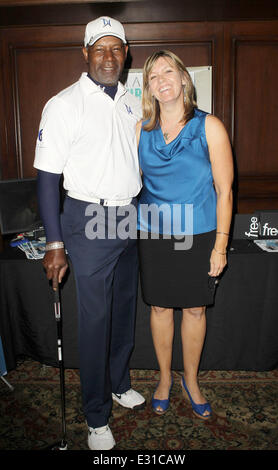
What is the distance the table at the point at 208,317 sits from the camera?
2324mm

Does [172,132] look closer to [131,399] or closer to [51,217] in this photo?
[51,217]

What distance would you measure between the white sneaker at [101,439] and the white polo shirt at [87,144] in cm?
114

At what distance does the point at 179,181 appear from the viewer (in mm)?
1843

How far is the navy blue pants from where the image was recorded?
72.6 inches

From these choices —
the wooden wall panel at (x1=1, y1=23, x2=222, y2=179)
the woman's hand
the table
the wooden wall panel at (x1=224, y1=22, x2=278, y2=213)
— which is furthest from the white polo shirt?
the wooden wall panel at (x1=224, y1=22, x2=278, y2=213)

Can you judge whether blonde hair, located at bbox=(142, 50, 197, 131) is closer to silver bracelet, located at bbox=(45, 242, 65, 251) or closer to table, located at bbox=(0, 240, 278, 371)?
silver bracelet, located at bbox=(45, 242, 65, 251)

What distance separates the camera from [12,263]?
2.34 meters

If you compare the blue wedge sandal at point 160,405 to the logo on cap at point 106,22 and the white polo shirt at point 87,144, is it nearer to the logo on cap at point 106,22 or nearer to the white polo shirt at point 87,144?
the white polo shirt at point 87,144

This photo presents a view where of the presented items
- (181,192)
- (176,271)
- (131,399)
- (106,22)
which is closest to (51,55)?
(106,22)

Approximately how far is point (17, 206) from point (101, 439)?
148 cm

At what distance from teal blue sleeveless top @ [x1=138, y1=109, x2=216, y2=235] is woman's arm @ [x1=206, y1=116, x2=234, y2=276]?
4 centimetres

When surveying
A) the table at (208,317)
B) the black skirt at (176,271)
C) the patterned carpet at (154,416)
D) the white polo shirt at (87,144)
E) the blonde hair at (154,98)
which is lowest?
the patterned carpet at (154,416)

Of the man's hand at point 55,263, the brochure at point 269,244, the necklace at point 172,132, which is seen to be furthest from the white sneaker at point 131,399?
the necklace at point 172,132

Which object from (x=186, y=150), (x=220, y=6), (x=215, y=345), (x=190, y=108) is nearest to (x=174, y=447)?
(x=215, y=345)
